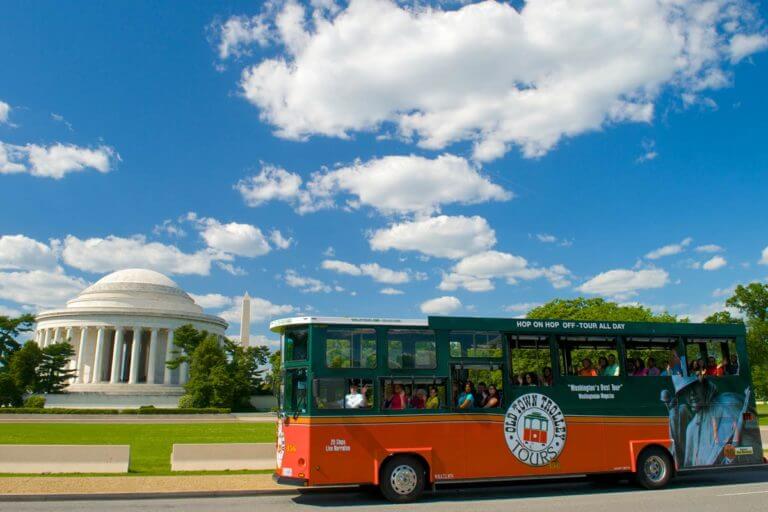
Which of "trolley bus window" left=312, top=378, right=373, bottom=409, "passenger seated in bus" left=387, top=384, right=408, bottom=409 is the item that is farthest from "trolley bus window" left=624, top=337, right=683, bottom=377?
"trolley bus window" left=312, top=378, right=373, bottom=409

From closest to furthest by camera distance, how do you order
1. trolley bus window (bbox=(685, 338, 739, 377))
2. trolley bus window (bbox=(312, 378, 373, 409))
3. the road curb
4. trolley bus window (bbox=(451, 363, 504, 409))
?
trolley bus window (bbox=(312, 378, 373, 409))
the road curb
trolley bus window (bbox=(451, 363, 504, 409))
trolley bus window (bbox=(685, 338, 739, 377))

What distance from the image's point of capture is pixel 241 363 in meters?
70.2

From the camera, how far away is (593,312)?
5969cm

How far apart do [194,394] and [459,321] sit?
5632 centimetres

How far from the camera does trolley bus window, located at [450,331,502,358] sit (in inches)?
552

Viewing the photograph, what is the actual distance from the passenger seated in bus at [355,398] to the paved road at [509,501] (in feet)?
6.70

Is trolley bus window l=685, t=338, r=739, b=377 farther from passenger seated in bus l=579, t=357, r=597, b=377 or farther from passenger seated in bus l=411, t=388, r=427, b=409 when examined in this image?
passenger seated in bus l=411, t=388, r=427, b=409

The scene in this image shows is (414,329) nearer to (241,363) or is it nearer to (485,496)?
(485,496)

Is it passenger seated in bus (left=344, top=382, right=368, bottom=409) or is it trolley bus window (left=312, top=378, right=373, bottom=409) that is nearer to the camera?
trolley bus window (left=312, top=378, right=373, bottom=409)

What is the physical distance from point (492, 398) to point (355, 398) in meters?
3.21

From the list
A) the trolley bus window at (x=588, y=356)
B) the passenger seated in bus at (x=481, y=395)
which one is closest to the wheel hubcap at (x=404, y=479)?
the passenger seated in bus at (x=481, y=395)

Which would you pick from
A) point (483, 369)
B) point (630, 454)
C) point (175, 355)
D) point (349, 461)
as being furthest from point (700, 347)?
point (175, 355)

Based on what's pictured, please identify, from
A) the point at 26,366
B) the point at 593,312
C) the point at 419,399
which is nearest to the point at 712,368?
the point at 419,399

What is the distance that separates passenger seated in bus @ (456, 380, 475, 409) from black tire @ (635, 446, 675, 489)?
4.75 m
